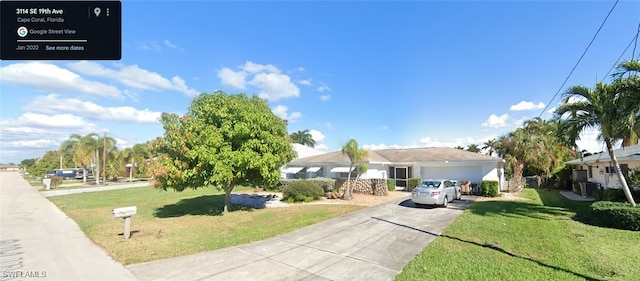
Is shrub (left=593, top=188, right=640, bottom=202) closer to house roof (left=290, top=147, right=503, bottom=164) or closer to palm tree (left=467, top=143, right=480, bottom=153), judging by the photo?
house roof (left=290, top=147, right=503, bottom=164)

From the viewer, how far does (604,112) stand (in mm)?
11016

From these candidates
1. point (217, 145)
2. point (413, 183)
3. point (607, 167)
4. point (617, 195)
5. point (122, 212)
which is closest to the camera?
point (122, 212)

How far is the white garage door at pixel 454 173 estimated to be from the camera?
2239 cm

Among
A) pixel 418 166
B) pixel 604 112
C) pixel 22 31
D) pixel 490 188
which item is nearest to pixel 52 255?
pixel 22 31

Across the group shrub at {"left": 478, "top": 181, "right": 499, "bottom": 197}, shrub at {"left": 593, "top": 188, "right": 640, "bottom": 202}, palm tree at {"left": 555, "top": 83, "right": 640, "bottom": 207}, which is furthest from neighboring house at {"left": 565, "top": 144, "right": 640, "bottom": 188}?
shrub at {"left": 478, "top": 181, "right": 499, "bottom": 197}

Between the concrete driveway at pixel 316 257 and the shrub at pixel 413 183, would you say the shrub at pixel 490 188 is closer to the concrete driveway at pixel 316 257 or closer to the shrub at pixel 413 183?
the shrub at pixel 413 183

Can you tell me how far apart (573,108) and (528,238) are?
7.77 metres

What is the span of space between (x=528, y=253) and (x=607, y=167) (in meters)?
19.2

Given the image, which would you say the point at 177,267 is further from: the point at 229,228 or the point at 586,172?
the point at 586,172

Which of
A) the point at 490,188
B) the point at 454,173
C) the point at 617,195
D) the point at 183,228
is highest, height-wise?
the point at 454,173

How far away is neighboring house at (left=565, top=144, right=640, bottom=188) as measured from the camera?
1576 cm

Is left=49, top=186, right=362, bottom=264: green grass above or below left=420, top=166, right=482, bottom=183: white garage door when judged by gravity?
below

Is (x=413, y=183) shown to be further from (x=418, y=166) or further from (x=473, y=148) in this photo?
(x=473, y=148)

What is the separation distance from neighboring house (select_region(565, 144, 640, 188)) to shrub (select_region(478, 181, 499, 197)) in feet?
20.3
